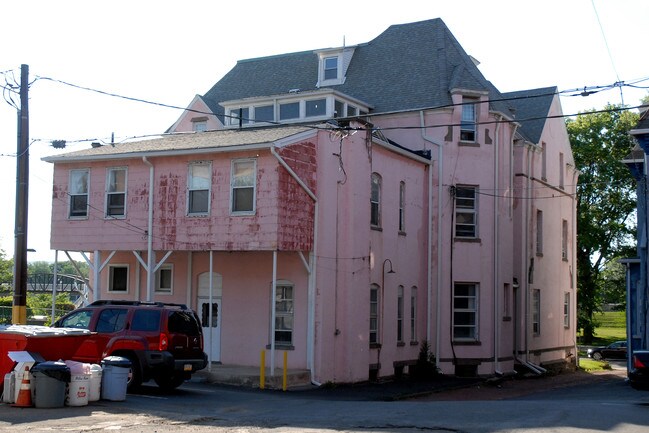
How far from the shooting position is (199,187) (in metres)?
25.3

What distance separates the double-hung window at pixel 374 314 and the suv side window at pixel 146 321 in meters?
8.97

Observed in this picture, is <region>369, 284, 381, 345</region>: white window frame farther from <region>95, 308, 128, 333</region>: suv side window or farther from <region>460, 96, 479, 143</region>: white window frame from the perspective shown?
<region>95, 308, 128, 333</region>: suv side window

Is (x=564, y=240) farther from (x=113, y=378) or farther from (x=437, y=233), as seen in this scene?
(x=113, y=378)

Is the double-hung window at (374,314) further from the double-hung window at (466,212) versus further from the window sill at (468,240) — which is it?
the double-hung window at (466,212)

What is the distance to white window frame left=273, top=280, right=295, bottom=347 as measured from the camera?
25297 mm

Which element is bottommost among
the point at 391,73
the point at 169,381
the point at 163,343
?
the point at 169,381

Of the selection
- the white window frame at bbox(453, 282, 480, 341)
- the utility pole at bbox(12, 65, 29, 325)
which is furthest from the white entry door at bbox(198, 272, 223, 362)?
the white window frame at bbox(453, 282, 480, 341)

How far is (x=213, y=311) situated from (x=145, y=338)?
7.79 metres

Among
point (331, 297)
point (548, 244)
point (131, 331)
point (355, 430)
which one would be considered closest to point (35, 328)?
point (131, 331)

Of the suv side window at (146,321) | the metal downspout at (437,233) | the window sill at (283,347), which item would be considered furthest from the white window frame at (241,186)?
the metal downspout at (437,233)

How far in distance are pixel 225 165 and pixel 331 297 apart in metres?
4.78

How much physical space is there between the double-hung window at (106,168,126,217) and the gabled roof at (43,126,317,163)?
0.60 meters

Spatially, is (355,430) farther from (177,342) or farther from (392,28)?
(392,28)

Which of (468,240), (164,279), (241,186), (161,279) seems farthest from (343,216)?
(468,240)
